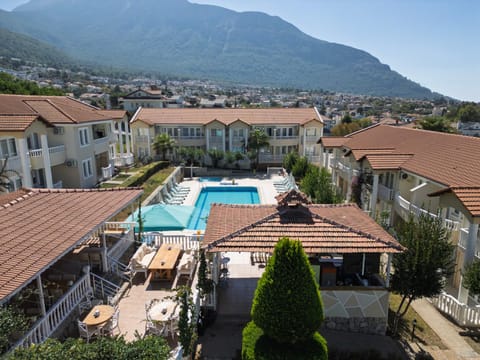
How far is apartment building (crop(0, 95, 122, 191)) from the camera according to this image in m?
20.8

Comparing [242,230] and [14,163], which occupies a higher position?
[14,163]

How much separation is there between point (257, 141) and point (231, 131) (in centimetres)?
467

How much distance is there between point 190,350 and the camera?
934 centimetres

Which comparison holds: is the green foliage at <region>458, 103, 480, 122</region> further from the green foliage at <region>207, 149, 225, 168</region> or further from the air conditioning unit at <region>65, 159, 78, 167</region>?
the air conditioning unit at <region>65, 159, 78, 167</region>

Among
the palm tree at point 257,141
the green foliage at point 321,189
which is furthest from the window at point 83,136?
the palm tree at point 257,141

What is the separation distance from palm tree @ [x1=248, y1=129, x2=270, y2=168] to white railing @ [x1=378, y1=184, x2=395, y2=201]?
2112cm

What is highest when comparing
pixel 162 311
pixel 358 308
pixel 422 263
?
pixel 422 263

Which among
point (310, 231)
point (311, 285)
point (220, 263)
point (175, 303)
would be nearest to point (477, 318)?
point (310, 231)

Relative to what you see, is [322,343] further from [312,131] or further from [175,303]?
[312,131]

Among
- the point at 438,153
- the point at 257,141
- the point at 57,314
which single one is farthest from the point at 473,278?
the point at 257,141

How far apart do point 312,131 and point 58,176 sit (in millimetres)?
31466

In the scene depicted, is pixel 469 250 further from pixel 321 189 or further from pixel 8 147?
pixel 8 147

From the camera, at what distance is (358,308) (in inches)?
441

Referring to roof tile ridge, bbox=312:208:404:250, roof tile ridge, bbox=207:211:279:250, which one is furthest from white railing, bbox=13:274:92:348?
roof tile ridge, bbox=312:208:404:250
